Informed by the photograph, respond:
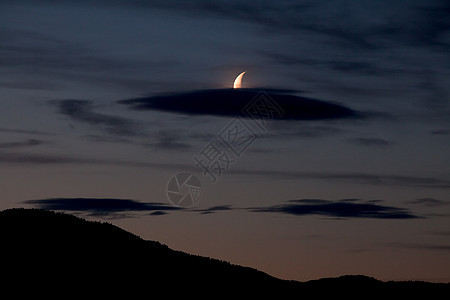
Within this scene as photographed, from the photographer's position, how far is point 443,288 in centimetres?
11850

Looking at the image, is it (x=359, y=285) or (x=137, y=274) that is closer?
(x=137, y=274)

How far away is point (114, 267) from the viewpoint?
335 ft

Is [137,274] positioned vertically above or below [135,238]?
below

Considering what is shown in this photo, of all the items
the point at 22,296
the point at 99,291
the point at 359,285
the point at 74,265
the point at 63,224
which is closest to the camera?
the point at 22,296

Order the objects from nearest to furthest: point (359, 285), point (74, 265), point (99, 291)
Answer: point (99, 291), point (74, 265), point (359, 285)

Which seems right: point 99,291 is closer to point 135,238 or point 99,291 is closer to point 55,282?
point 55,282

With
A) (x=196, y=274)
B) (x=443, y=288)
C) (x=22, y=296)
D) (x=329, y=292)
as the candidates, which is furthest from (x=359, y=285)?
(x=22, y=296)

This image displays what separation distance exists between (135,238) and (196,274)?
12190 mm

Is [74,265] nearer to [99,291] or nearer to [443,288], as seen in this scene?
[99,291]

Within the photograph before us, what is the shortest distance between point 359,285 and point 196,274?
26.6 meters

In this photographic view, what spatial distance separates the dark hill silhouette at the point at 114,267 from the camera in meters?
94.5

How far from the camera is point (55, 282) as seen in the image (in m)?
91.4

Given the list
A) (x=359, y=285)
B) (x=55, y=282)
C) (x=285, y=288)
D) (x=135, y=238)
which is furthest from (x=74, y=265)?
(x=359, y=285)

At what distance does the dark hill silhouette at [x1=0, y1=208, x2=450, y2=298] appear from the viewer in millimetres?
94500
